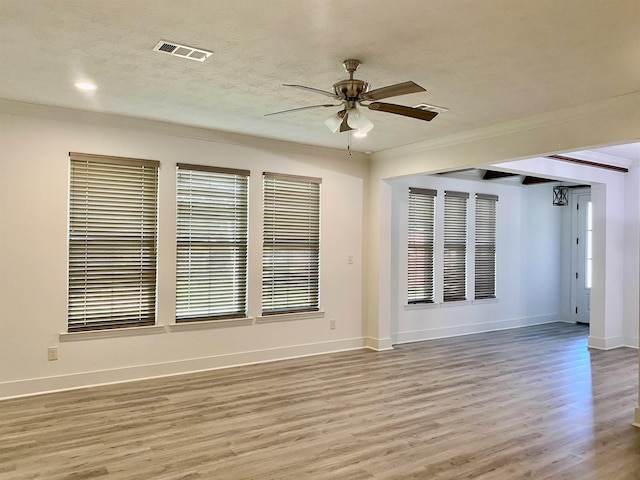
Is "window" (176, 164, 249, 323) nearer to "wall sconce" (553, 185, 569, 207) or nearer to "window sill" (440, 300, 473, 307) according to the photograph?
"window sill" (440, 300, 473, 307)

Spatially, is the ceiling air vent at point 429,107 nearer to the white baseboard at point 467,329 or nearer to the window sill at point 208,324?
the window sill at point 208,324

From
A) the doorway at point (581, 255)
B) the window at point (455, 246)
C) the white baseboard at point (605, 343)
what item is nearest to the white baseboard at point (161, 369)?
the window at point (455, 246)

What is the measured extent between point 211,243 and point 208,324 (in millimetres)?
921

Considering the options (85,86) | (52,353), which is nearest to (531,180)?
(85,86)

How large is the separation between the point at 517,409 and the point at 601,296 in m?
3.69

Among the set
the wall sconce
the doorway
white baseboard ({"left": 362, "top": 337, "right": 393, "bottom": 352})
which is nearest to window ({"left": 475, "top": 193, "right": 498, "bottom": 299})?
the wall sconce

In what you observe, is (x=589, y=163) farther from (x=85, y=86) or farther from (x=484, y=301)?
(x=85, y=86)

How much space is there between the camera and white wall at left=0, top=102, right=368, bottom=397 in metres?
4.56

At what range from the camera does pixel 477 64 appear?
11.2 feet

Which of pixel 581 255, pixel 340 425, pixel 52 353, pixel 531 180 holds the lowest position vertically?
pixel 340 425

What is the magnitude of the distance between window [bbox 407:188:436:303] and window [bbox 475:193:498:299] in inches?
41.8

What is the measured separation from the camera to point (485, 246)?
8.24 m

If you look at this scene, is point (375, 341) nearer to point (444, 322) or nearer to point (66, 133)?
point (444, 322)

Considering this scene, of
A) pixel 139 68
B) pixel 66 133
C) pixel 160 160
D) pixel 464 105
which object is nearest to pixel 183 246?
pixel 160 160
